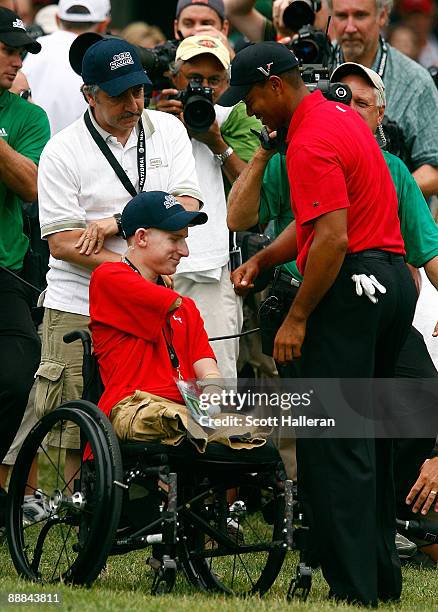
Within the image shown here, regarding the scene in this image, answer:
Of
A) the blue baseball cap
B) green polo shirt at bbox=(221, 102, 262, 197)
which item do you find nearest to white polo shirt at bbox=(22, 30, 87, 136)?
green polo shirt at bbox=(221, 102, 262, 197)

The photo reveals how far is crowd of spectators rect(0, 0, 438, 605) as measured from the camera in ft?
18.1

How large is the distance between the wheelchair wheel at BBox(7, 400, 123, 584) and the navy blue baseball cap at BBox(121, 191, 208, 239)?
0.83 meters

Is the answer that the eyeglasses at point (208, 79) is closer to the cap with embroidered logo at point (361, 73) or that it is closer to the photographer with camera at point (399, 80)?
the photographer with camera at point (399, 80)

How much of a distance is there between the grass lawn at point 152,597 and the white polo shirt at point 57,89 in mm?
2920

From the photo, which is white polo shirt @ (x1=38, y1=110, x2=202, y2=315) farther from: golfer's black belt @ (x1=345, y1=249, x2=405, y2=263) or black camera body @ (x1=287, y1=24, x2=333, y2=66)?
golfer's black belt @ (x1=345, y1=249, x2=405, y2=263)

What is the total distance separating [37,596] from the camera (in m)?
5.25

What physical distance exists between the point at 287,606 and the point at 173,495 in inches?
23.0

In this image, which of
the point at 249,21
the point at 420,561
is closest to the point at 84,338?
the point at 420,561

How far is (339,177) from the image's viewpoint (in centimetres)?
537

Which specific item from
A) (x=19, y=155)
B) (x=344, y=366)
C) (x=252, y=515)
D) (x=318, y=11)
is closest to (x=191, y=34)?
(x=318, y=11)

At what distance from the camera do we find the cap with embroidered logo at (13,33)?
714 cm

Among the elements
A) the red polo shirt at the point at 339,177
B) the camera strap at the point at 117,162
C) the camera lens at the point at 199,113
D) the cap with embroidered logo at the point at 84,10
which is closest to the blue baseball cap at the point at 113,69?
the camera strap at the point at 117,162

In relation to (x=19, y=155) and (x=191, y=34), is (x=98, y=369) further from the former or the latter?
(x=191, y=34)

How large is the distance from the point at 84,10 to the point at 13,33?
2038mm
